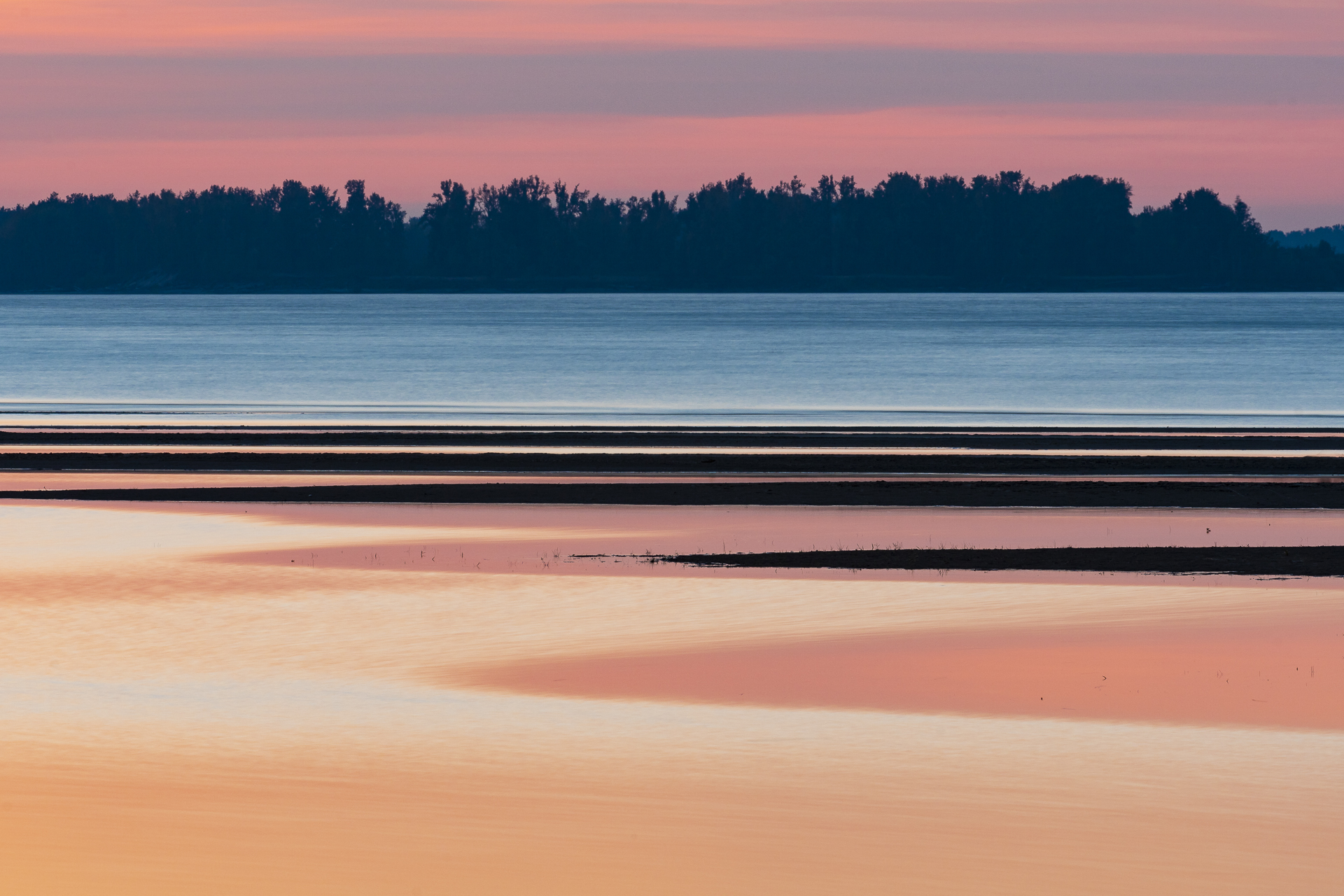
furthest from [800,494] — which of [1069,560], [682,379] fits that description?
[682,379]

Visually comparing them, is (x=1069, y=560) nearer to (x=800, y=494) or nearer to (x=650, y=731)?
(x=800, y=494)

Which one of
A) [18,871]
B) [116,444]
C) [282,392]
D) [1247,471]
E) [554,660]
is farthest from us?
[282,392]

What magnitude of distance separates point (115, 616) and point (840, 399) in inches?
2445

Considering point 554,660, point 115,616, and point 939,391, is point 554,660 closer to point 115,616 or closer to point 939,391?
point 115,616

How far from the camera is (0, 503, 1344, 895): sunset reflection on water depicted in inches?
452

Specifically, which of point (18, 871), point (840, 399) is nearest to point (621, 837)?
point (18, 871)

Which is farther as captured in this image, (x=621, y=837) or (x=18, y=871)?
(x=621, y=837)

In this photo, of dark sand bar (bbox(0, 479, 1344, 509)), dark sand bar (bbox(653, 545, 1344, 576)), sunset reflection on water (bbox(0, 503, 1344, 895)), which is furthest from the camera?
dark sand bar (bbox(0, 479, 1344, 509))

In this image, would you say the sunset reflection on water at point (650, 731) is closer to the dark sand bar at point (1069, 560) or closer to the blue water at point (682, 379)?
the dark sand bar at point (1069, 560)

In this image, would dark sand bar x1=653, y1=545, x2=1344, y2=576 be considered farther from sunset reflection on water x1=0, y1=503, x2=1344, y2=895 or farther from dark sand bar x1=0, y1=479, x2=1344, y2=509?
dark sand bar x1=0, y1=479, x2=1344, y2=509

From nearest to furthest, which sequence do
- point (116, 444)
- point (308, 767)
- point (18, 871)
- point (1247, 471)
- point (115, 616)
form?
point (18, 871) < point (308, 767) < point (115, 616) < point (1247, 471) < point (116, 444)

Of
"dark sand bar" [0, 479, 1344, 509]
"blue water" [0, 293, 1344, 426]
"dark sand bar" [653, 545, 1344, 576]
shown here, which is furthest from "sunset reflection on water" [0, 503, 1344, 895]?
"blue water" [0, 293, 1344, 426]

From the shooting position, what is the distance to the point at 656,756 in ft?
46.6

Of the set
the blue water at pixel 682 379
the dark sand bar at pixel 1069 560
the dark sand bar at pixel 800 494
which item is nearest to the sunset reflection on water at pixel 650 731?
the dark sand bar at pixel 1069 560
